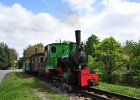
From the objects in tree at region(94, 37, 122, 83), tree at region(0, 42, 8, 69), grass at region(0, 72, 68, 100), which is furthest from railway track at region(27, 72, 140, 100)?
tree at region(0, 42, 8, 69)

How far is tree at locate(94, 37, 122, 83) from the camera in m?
39.6

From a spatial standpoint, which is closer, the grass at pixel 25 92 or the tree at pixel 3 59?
the grass at pixel 25 92

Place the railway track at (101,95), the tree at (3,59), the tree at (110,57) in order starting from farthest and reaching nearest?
the tree at (3,59) < the tree at (110,57) < the railway track at (101,95)

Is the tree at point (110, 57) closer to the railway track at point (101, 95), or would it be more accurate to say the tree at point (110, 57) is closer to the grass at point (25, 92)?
the grass at point (25, 92)

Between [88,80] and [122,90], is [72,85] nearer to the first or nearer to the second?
[88,80]

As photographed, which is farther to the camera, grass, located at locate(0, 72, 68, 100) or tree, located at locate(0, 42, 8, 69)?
tree, located at locate(0, 42, 8, 69)

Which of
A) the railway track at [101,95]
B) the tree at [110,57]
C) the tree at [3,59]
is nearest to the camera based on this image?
the railway track at [101,95]

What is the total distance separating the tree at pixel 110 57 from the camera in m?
39.6

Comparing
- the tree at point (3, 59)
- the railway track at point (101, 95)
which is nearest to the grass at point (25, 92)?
the railway track at point (101, 95)

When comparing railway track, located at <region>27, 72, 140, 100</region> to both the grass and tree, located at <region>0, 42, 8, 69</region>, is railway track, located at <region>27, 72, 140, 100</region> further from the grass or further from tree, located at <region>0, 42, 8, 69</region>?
tree, located at <region>0, 42, 8, 69</region>

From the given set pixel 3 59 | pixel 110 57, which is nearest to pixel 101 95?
pixel 110 57

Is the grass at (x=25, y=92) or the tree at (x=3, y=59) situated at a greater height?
the tree at (x=3, y=59)

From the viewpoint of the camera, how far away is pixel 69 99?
12812 millimetres

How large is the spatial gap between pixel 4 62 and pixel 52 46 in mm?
83351
